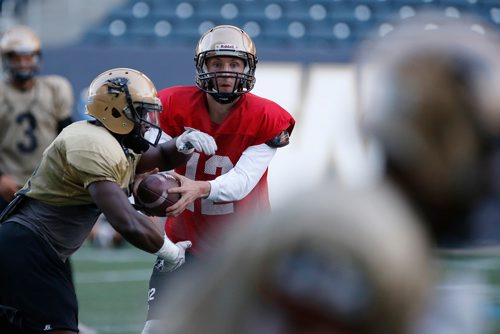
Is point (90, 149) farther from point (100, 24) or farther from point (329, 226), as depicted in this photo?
point (100, 24)

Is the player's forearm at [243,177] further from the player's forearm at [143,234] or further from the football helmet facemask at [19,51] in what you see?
the football helmet facemask at [19,51]

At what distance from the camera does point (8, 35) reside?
5.68m

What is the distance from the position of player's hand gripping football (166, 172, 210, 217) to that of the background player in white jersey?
218cm

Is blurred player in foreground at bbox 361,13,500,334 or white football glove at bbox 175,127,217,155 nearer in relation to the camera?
blurred player in foreground at bbox 361,13,500,334

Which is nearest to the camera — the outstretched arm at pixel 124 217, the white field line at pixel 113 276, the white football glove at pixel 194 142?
the outstretched arm at pixel 124 217

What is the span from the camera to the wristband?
340 centimetres

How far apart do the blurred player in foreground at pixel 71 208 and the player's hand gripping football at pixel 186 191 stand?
165 mm

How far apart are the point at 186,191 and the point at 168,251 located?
0.31m

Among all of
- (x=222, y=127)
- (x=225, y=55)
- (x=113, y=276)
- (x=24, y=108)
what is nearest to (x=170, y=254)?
(x=222, y=127)

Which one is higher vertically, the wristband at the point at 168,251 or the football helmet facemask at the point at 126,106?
the football helmet facemask at the point at 126,106

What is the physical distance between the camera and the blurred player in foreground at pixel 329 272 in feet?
3.27

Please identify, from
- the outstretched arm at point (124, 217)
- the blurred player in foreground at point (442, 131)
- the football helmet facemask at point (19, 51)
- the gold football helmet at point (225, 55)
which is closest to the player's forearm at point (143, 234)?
the outstretched arm at point (124, 217)

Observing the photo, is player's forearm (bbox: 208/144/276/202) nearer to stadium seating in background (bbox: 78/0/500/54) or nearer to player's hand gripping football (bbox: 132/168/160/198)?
player's hand gripping football (bbox: 132/168/160/198)

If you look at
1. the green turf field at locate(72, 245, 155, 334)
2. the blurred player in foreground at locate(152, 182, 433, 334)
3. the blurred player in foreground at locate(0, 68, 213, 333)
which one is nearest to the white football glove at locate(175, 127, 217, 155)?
the blurred player in foreground at locate(0, 68, 213, 333)
